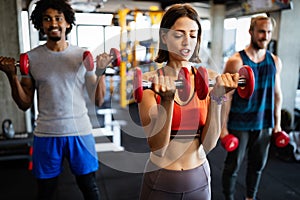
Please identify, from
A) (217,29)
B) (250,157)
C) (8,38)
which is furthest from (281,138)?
(217,29)

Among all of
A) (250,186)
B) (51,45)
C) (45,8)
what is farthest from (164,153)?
(250,186)

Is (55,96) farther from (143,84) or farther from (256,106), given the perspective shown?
(256,106)

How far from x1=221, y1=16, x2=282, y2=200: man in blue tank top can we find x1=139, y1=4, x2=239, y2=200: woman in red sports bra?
62 cm

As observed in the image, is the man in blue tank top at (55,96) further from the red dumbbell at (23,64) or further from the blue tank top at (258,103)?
the blue tank top at (258,103)

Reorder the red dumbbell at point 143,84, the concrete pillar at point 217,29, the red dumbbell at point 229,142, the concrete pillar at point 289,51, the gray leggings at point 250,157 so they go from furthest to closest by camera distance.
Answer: the concrete pillar at point 217,29
the concrete pillar at point 289,51
the gray leggings at point 250,157
the red dumbbell at point 229,142
the red dumbbell at point 143,84

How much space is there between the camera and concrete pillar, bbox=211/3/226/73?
195 inches

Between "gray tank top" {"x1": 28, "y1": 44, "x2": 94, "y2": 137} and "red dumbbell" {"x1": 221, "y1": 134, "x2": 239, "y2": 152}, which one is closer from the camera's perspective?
"gray tank top" {"x1": 28, "y1": 44, "x2": 94, "y2": 137}

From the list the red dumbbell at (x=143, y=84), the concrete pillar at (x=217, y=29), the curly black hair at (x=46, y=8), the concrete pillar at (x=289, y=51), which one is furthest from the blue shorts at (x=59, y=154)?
the concrete pillar at (x=217, y=29)

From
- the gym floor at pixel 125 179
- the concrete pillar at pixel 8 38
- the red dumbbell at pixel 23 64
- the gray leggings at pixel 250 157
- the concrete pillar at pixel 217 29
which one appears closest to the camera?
the red dumbbell at pixel 23 64

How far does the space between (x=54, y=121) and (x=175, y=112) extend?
24.7 inches

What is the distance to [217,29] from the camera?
4980 mm

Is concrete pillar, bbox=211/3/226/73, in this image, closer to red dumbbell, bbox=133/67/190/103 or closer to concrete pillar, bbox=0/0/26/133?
concrete pillar, bbox=0/0/26/133

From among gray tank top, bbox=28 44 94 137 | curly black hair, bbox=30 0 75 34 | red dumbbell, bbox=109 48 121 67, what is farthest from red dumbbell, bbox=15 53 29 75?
red dumbbell, bbox=109 48 121 67

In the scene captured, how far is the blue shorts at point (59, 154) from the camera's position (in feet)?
3.99
